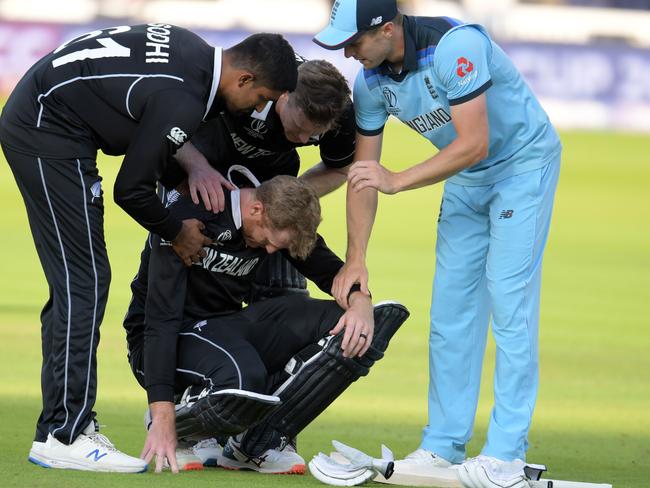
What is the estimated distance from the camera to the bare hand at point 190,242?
4.98 m

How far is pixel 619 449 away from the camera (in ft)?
19.9

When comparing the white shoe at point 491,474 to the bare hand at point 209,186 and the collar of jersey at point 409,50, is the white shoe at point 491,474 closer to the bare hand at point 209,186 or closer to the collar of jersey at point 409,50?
the bare hand at point 209,186

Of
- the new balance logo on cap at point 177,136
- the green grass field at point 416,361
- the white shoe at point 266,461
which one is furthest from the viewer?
the green grass field at point 416,361

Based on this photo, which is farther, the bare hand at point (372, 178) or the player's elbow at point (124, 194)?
the bare hand at point (372, 178)

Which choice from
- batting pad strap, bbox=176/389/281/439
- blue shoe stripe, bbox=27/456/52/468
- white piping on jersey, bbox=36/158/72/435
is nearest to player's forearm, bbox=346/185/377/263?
batting pad strap, bbox=176/389/281/439

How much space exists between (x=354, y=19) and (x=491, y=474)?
1780 millimetres

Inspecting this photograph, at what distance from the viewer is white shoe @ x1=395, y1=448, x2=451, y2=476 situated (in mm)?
5102

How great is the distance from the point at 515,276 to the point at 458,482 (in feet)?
2.71

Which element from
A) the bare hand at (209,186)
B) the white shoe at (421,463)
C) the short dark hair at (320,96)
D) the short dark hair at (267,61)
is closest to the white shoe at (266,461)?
the white shoe at (421,463)

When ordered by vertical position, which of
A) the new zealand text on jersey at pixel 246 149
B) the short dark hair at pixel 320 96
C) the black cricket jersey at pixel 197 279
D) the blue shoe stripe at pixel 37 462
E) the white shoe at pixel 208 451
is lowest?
the white shoe at pixel 208 451

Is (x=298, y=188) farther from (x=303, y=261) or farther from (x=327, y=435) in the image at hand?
(x=327, y=435)

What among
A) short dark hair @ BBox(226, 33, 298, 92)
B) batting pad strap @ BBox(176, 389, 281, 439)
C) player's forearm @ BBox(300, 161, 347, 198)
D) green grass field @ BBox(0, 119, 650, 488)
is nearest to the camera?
batting pad strap @ BBox(176, 389, 281, 439)

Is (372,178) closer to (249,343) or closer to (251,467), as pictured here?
(249,343)

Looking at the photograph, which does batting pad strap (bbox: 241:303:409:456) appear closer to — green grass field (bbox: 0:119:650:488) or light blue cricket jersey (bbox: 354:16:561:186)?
green grass field (bbox: 0:119:650:488)
